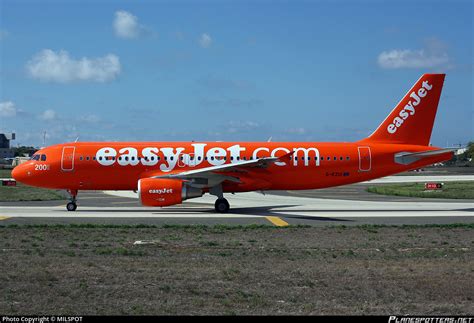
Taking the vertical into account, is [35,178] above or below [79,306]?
above

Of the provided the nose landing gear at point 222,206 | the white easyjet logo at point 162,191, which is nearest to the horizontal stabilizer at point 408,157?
the nose landing gear at point 222,206

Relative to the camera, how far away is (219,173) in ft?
90.0

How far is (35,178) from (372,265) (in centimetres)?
2038

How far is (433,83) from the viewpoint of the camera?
29.6m

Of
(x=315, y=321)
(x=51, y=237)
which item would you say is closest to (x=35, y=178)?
(x=51, y=237)

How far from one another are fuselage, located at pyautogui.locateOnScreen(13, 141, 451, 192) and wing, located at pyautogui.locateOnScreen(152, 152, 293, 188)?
236 millimetres

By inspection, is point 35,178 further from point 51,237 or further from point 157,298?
point 157,298

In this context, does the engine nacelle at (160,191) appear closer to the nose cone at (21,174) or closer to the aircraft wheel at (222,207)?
the aircraft wheel at (222,207)

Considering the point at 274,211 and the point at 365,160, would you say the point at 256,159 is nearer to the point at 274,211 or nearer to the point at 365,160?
the point at 274,211

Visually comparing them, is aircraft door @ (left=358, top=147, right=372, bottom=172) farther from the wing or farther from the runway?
the wing

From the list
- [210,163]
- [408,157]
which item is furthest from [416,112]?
[210,163]

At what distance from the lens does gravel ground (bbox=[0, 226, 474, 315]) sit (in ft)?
30.6

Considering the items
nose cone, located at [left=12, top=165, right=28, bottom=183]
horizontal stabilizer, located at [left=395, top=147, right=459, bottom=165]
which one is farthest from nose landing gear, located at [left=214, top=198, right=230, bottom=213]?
nose cone, located at [left=12, top=165, right=28, bottom=183]

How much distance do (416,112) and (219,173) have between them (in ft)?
34.7
